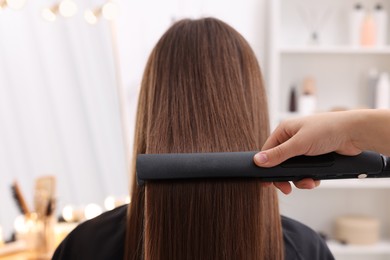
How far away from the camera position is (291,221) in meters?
1.14

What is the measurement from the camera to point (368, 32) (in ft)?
8.17

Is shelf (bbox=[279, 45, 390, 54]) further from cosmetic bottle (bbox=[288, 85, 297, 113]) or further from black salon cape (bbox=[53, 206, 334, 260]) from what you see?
black salon cape (bbox=[53, 206, 334, 260])

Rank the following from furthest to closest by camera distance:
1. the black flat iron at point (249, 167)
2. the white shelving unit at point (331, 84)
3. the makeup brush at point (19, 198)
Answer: the white shelving unit at point (331, 84) → the makeup brush at point (19, 198) → the black flat iron at point (249, 167)

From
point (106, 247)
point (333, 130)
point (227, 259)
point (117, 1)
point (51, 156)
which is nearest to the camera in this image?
point (333, 130)

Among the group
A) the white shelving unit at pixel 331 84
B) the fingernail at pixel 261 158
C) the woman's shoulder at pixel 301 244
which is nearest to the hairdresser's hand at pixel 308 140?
the fingernail at pixel 261 158

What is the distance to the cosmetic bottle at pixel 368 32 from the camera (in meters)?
2.49

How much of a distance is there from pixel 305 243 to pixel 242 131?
0.34 m

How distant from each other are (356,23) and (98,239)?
1.91m

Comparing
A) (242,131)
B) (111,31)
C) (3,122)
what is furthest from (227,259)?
(111,31)

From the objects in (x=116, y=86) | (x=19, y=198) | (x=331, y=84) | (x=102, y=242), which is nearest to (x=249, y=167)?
(x=102, y=242)

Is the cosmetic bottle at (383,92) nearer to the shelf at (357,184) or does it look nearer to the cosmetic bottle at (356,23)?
the cosmetic bottle at (356,23)

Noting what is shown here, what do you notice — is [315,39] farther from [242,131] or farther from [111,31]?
[242,131]

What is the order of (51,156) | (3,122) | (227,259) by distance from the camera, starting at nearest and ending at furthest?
(227,259) → (3,122) → (51,156)

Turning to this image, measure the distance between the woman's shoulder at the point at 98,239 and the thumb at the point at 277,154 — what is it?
0.48 metres
